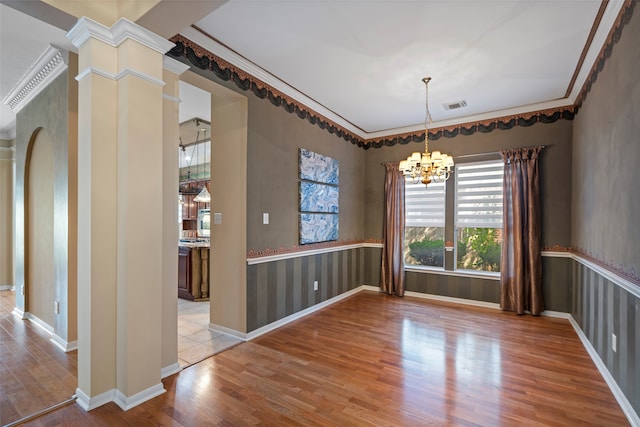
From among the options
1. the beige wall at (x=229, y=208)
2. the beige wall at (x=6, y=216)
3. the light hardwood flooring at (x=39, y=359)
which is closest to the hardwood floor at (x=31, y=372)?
the light hardwood flooring at (x=39, y=359)

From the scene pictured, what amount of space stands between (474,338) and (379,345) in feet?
3.69

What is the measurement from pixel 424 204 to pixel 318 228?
204cm

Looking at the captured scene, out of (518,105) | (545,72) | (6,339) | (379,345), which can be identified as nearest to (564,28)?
(545,72)

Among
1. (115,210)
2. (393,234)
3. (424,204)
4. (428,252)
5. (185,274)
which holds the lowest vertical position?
(185,274)

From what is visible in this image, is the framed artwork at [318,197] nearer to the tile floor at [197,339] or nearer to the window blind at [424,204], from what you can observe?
the window blind at [424,204]

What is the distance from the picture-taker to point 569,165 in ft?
13.5

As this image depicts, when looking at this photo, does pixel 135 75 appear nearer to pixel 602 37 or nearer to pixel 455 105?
pixel 602 37

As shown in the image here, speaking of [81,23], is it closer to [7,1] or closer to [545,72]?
[7,1]

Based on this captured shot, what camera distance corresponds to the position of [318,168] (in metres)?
4.44

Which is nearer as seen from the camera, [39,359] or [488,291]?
[39,359]

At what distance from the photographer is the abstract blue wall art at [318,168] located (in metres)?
4.14

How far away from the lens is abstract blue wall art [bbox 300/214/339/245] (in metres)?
4.14

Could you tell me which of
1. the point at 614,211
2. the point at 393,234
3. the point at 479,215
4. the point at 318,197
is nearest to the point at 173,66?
the point at 318,197

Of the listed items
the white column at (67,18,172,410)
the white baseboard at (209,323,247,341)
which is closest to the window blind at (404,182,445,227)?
the white baseboard at (209,323,247,341)
